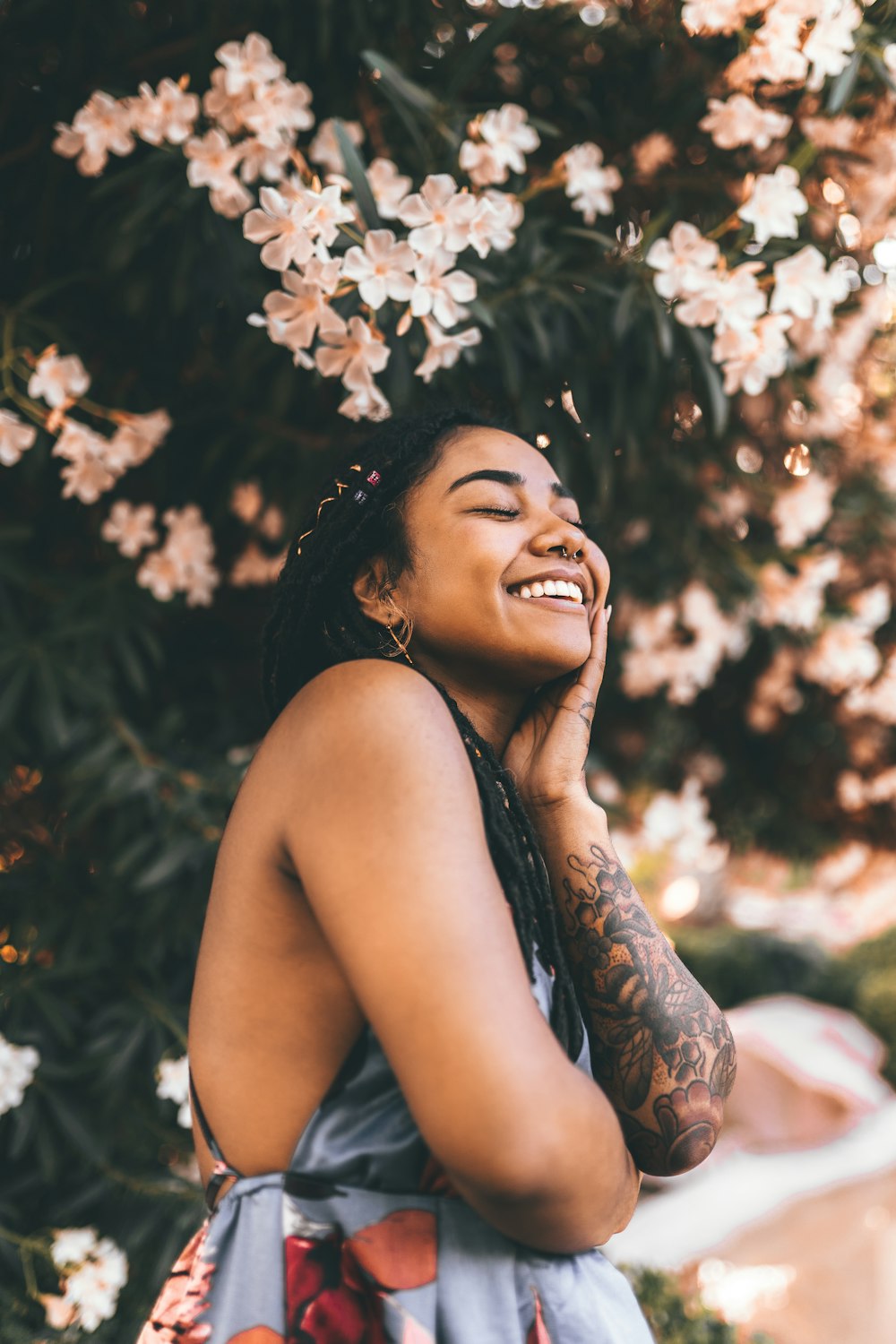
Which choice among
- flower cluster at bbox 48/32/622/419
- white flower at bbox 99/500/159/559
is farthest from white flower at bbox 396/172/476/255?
white flower at bbox 99/500/159/559

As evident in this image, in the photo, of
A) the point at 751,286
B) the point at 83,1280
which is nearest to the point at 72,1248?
the point at 83,1280

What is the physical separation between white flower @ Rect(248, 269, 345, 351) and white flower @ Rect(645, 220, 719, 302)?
0.70 m

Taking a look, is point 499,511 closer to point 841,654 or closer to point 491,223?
point 491,223

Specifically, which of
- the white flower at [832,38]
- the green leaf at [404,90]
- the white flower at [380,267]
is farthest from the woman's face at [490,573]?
the white flower at [832,38]

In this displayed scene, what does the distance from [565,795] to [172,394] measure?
1763 millimetres

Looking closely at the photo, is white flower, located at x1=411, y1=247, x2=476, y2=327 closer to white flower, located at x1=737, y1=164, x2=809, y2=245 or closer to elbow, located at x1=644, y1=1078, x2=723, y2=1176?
white flower, located at x1=737, y1=164, x2=809, y2=245

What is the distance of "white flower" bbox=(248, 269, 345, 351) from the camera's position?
1897 millimetres

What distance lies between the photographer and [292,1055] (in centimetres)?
117

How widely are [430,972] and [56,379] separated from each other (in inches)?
69.9

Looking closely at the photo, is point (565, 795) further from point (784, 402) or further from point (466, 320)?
point (784, 402)

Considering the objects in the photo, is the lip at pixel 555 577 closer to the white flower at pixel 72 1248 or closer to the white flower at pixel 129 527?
the white flower at pixel 129 527

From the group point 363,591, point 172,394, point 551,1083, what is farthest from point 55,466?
point 551,1083

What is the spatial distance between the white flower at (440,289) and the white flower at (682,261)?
0.47m

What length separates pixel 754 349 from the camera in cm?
210
